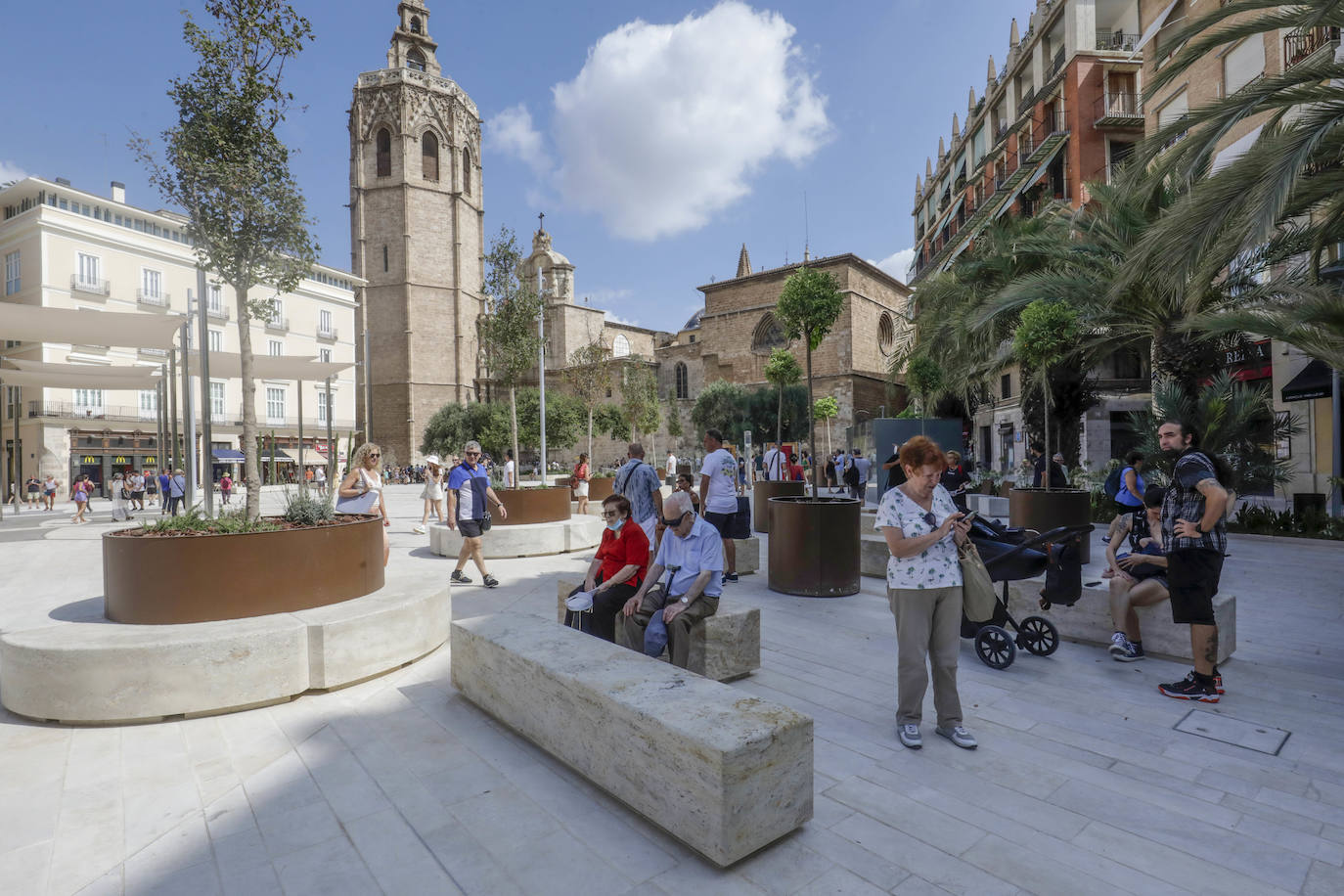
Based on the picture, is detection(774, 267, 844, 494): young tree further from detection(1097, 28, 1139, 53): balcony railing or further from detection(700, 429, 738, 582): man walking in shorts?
detection(1097, 28, 1139, 53): balcony railing

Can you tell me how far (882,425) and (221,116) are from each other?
1373 cm

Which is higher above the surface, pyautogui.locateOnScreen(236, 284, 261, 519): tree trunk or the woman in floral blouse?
pyautogui.locateOnScreen(236, 284, 261, 519): tree trunk

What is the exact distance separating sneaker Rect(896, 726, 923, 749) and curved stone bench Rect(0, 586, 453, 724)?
3081mm

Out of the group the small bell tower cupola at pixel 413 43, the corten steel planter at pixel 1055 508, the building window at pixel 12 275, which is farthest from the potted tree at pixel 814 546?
the small bell tower cupola at pixel 413 43

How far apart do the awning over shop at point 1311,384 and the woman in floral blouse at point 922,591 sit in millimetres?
12951

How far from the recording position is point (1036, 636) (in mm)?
4492

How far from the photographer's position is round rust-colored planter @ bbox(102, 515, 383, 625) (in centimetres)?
382

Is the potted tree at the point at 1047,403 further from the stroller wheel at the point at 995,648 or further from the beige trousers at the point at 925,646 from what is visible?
the beige trousers at the point at 925,646

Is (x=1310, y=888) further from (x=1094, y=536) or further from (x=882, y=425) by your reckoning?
(x=882, y=425)

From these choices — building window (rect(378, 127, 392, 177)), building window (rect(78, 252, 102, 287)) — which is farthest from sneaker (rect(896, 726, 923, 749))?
building window (rect(378, 127, 392, 177))

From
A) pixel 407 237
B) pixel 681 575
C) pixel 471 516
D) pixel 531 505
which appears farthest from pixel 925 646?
pixel 407 237

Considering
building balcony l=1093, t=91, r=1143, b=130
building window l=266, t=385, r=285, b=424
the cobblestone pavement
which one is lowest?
the cobblestone pavement

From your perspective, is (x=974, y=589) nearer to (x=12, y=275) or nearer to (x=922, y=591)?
(x=922, y=591)

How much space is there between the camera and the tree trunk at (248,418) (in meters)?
5.46
